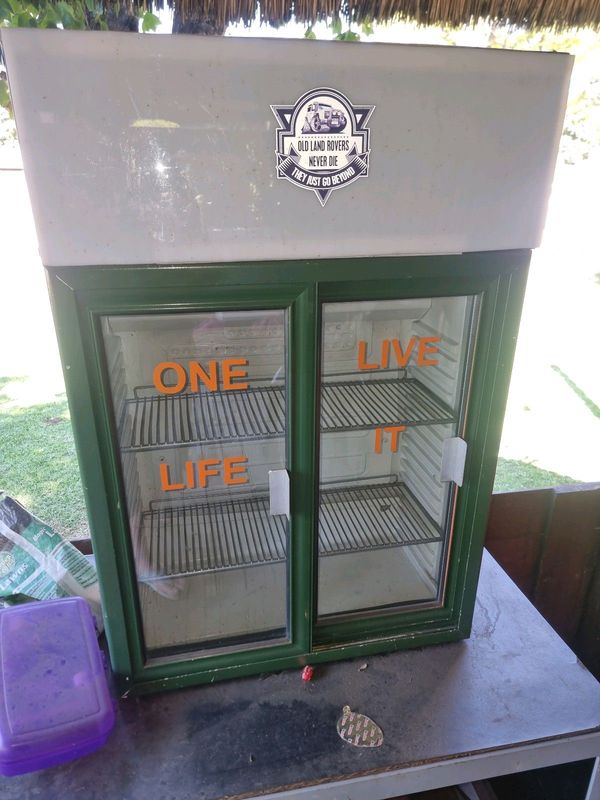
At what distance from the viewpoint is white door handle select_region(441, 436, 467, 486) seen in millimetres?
1676

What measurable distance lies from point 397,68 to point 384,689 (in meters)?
1.73

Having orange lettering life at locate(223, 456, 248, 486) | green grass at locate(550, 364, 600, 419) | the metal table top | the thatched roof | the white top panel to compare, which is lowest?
green grass at locate(550, 364, 600, 419)

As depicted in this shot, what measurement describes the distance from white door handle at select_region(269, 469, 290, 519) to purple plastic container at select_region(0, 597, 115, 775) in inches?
26.7

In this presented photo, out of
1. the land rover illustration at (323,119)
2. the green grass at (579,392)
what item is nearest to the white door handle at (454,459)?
the land rover illustration at (323,119)

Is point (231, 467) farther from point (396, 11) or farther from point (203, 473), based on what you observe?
point (396, 11)

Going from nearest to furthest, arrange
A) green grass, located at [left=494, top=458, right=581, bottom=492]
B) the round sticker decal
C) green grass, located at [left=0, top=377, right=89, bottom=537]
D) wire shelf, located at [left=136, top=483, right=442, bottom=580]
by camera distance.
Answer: the round sticker decal → wire shelf, located at [left=136, top=483, right=442, bottom=580] → green grass, located at [left=0, top=377, right=89, bottom=537] → green grass, located at [left=494, top=458, right=581, bottom=492]

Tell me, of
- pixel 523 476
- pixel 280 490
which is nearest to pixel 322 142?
pixel 280 490

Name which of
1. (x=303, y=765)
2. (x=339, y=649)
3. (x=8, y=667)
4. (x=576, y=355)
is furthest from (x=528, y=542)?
(x=576, y=355)

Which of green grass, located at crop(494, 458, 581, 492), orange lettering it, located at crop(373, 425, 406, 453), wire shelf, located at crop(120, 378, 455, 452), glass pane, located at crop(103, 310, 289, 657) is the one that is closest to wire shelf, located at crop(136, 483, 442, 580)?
glass pane, located at crop(103, 310, 289, 657)

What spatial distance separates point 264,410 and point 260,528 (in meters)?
0.47

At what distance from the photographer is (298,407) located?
4.97 ft

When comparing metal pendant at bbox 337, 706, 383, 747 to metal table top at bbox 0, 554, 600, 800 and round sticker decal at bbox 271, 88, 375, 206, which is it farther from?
round sticker decal at bbox 271, 88, 375, 206

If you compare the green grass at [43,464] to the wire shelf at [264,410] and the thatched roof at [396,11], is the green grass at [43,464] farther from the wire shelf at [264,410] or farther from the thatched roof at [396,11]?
the thatched roof at [396,11]

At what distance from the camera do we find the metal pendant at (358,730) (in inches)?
63.2
